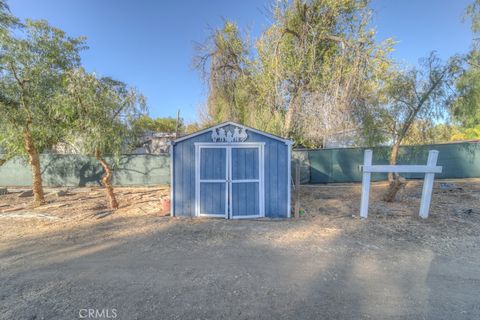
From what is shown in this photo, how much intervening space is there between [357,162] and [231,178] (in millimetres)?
8967

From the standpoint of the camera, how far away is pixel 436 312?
2.31 m

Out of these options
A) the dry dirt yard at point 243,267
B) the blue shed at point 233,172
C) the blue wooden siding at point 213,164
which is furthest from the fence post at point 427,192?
the blue wooden siding at point 213,164

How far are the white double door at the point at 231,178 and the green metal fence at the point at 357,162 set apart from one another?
23.4ft

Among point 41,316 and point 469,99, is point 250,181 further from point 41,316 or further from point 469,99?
point 469,99

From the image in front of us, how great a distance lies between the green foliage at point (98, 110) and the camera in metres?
5.96

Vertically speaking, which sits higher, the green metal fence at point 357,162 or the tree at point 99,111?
the tree at point 99,111

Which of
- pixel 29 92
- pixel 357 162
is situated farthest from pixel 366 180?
pixel 29 92

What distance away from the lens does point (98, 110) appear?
604 cm

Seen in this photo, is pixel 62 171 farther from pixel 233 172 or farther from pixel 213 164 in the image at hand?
pixel 233 172

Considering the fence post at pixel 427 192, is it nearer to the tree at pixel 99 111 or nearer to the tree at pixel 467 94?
the tree at pixel 467 94

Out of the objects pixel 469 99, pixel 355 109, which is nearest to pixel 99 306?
pixel 355 109

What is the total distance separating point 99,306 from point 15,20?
8.10m

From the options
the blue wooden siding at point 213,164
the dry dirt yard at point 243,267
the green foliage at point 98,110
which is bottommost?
the dry dirt yard at point 243,267

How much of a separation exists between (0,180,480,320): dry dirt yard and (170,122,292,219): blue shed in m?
0.49
